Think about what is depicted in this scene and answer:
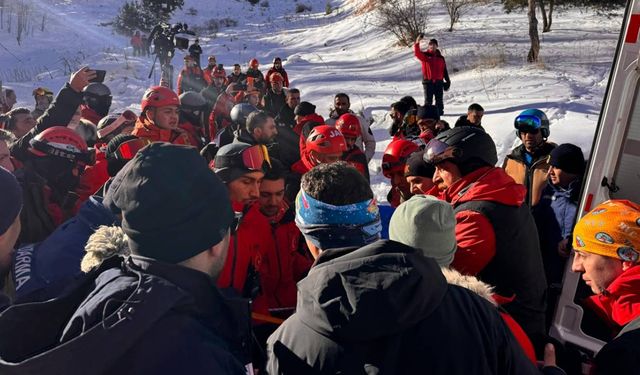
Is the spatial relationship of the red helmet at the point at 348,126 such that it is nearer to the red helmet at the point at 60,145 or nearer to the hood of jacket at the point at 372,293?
the red helmet at the point at 60,145

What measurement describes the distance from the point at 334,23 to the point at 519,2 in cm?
1397

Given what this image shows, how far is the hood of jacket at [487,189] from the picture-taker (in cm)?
264

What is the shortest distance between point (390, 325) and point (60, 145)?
11.5 feet

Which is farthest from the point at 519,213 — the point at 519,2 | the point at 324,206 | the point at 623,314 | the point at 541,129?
the point at 519,2

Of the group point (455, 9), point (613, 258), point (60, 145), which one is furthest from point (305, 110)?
point (455, 9)

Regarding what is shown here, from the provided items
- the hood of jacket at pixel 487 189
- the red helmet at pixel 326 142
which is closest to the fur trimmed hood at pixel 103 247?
the hood of jacket at pixel 487 189

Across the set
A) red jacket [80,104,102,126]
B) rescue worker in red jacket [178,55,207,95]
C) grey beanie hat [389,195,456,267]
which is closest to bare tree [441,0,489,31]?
rescue worker in red jacket [178,55,207,95]

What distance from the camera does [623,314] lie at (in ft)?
7.48

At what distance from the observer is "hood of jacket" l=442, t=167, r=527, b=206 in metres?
2.64

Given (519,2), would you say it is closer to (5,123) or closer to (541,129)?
(541,129)

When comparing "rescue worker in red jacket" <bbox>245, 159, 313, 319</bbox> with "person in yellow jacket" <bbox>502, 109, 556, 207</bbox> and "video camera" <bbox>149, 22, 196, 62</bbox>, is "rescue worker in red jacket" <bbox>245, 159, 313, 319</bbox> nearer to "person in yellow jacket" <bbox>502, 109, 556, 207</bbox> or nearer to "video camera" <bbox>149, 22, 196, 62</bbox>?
"person in yellow jacket" <bbox>502, 109, 556, 207</bbox>

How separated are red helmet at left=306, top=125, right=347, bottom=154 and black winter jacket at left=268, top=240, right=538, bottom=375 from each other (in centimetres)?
313

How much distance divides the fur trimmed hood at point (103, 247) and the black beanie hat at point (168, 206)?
32cm

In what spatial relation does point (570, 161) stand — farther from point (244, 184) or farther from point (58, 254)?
point (58, 254)
